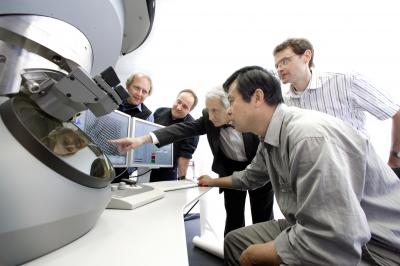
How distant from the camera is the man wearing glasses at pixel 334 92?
1.37m

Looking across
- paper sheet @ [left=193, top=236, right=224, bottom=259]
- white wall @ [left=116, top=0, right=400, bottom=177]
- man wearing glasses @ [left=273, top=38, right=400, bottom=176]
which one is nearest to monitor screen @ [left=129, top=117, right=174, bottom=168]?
paper sheet @ [left=193, top=236, right=224, bottom=259]

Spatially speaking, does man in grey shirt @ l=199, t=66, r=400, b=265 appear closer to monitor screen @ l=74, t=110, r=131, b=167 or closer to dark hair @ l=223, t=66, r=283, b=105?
dark hair @ l=223, t=66, r=283, b=105

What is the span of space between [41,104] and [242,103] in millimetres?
620

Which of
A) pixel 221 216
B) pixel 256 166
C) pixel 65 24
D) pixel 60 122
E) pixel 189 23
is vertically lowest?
pixel 221 216

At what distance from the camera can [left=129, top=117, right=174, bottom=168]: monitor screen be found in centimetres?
147

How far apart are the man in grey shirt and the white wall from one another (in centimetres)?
172

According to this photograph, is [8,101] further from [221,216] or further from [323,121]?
[221,216]

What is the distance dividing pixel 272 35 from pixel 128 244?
291 centimetres

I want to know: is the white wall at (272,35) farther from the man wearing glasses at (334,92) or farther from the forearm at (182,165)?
the forearm at (182,165)

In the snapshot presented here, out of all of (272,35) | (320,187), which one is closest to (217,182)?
(320,187)

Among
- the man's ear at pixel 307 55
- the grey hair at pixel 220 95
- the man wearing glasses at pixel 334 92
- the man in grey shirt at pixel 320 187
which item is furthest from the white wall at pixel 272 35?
the man in grey shirt at pixel 320 187

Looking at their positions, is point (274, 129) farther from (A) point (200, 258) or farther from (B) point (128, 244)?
(A) point (200, 258)

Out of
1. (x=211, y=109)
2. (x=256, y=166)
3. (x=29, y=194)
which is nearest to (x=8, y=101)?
(x=29, y=194)

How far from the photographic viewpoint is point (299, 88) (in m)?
1.51
